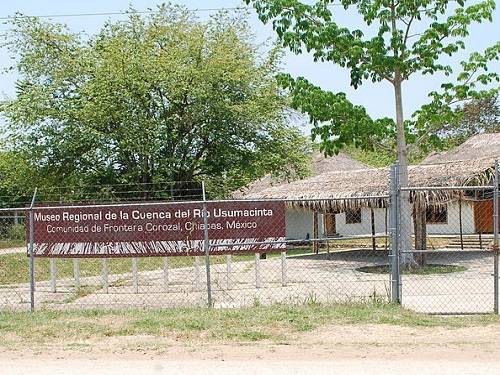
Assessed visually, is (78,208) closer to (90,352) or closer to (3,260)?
(90,352)

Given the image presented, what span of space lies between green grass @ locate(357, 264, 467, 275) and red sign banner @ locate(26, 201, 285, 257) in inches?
230

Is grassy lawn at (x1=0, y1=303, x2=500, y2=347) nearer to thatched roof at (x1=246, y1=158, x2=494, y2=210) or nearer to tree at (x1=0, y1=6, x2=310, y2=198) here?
thatched roof at (x1=246, y1=158, x2=494, y2=210)

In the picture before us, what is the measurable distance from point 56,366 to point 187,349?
1.56 metres

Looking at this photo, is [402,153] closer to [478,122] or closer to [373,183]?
Answer: [373,183]

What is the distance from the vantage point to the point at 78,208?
1409cm

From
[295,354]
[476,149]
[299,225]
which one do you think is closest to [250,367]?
[295,354]

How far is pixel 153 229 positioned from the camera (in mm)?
14008

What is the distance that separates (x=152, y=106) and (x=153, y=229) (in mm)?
18296

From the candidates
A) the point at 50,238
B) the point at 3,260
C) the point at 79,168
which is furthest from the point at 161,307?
the point at 79,168

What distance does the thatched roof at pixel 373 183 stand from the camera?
867 inches

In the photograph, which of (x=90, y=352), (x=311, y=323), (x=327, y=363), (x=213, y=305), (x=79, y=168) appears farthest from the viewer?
(x=79, y=168)

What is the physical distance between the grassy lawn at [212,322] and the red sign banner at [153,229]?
2.42 meters

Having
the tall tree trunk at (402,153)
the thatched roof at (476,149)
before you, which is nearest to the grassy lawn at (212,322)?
the tall tree trunk at (402,153)

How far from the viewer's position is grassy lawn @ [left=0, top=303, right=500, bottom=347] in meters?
9.81
